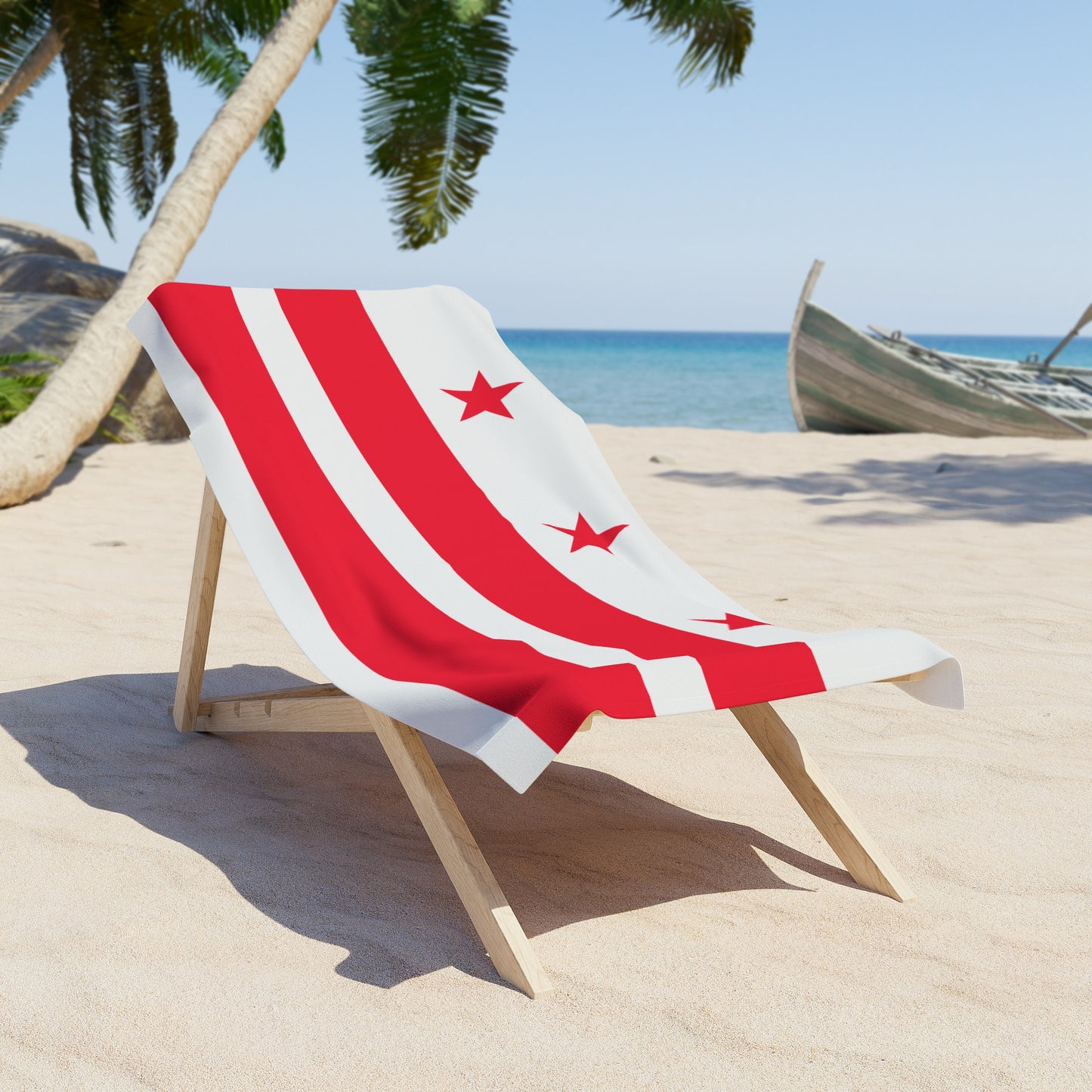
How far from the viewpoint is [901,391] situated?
10102 mm

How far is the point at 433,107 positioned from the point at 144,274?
336 centimetres

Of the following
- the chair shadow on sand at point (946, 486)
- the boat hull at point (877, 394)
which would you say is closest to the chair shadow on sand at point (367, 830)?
the chair shadow on sand at point (946, 486)

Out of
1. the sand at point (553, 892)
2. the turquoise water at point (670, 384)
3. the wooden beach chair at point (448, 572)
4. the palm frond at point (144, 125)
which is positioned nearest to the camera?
the sand at point (553, 892)

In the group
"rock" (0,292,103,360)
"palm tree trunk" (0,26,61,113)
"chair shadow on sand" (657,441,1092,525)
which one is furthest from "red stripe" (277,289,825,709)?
"palm tree trunk" (0,26,61,113)

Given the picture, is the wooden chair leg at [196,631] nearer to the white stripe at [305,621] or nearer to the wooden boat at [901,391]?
the white stripe at [305,621]

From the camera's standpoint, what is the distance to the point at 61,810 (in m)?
2.11

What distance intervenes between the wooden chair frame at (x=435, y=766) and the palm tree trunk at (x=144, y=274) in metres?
3.26

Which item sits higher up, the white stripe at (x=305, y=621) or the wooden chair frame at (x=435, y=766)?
the white stripe at (x=305, y=621)

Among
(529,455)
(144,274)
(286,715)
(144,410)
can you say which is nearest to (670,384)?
(144,410)

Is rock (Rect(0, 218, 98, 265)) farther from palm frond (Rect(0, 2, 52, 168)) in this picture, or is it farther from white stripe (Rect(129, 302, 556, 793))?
white stripe (Rect(129, 302, 556, 793))

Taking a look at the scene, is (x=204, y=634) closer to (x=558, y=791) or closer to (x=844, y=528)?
(x=558, y=791)

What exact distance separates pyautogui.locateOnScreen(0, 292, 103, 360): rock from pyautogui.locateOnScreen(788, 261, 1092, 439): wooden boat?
620 centimetres

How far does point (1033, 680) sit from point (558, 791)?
1496 mm

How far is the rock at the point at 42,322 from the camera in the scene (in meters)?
7.61
